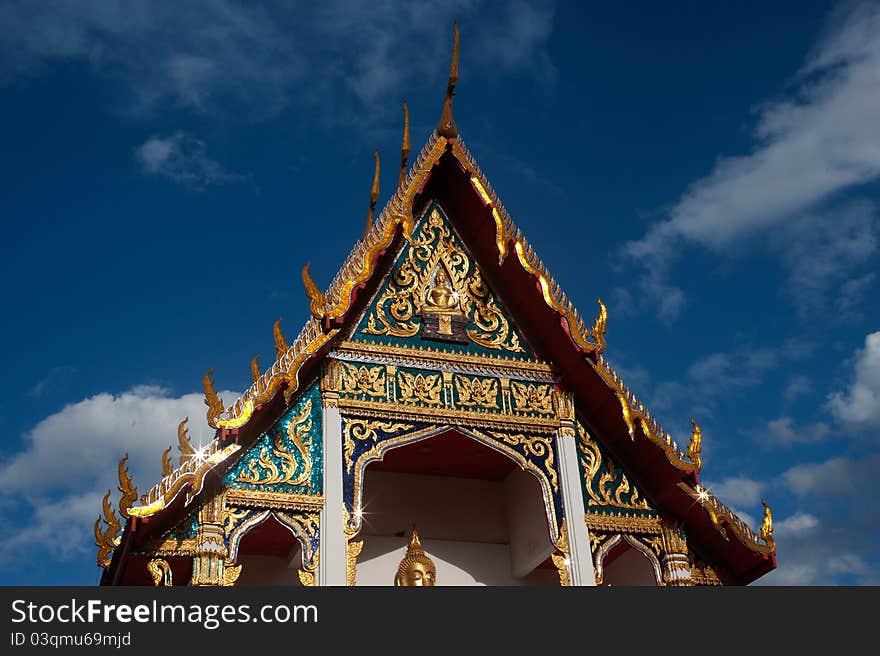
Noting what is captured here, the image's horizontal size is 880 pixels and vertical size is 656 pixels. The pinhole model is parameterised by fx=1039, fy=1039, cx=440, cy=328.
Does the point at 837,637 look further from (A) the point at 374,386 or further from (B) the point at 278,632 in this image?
(A) the point at 374,386

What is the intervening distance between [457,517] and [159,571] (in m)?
4.97

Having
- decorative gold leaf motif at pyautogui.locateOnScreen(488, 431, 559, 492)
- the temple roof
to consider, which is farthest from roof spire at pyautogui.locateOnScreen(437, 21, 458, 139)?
decorative gold leaf motif at pyautogui.locateOnScreen(488, 431, 559, 492)

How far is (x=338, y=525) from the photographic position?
10.6 metres

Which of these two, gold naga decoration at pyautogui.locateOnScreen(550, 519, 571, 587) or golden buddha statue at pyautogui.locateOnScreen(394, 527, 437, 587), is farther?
golden buddha statue at pyautogui.locateOnScreen(394, 527, 437, 587)

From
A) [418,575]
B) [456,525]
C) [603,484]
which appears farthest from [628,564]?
[418,575]

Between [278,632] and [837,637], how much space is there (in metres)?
4.47

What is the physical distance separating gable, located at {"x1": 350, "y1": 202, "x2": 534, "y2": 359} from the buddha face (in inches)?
103

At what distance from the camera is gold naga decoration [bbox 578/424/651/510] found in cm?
1190

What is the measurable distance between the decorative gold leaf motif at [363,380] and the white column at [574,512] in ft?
7.17

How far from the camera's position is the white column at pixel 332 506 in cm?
1034

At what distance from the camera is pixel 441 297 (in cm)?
1242

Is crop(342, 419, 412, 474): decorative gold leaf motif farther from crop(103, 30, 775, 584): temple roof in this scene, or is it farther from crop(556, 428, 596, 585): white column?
crop(556, 428, 596, 585): white column

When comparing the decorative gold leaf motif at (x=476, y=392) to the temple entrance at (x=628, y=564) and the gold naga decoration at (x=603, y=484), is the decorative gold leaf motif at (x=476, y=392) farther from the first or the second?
the temple entrance at (x=628, y=564)

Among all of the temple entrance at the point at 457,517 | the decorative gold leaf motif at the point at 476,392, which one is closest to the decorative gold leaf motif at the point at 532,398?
the decorative gold leaf motif at the point at 476,392
